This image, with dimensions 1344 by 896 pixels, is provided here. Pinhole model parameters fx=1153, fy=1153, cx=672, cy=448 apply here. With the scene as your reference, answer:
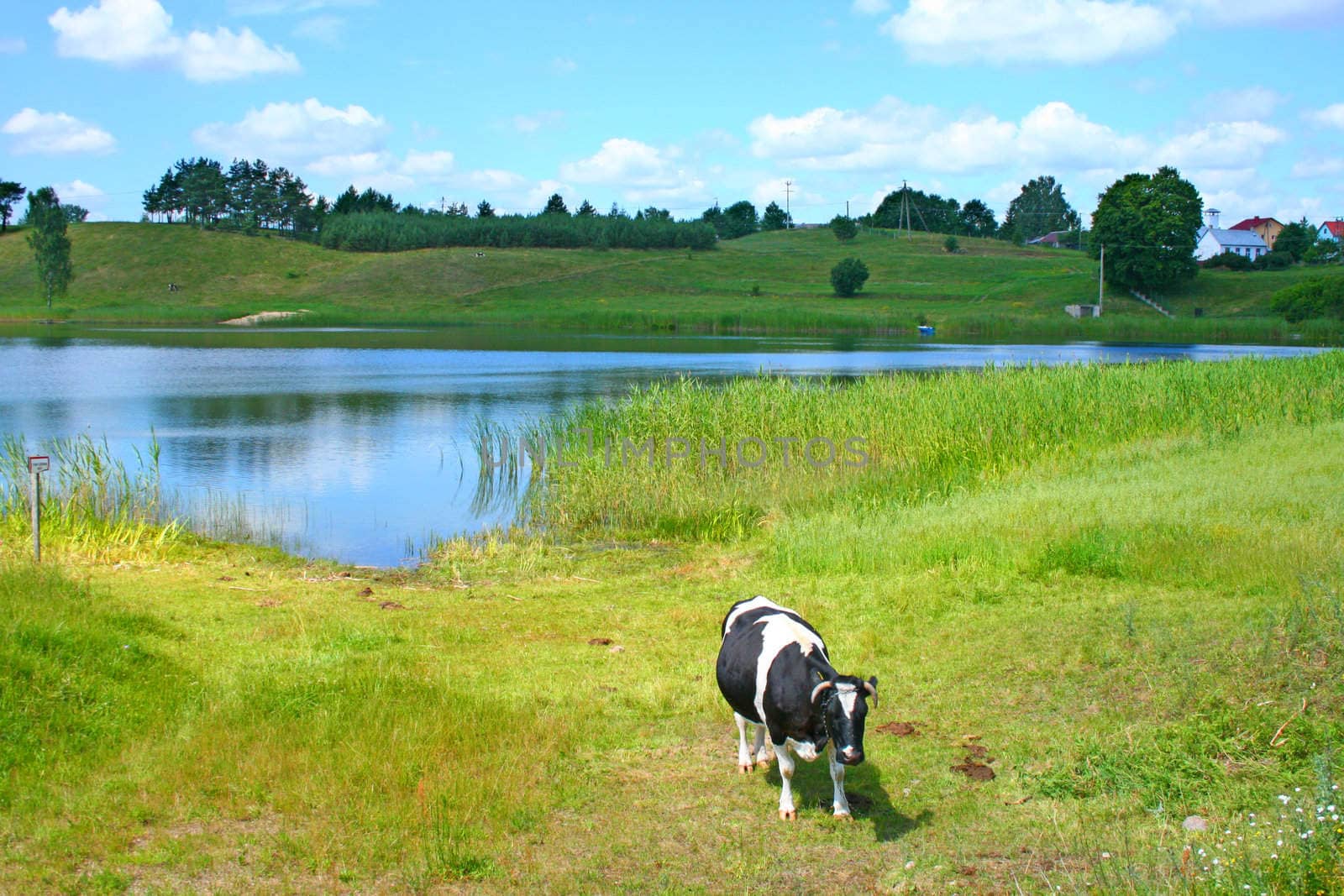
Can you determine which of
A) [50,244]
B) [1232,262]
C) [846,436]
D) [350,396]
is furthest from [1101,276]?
[50,244]

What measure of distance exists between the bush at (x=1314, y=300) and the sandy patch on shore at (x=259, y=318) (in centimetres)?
7180

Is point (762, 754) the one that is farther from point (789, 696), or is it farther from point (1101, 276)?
point (1101, 276)

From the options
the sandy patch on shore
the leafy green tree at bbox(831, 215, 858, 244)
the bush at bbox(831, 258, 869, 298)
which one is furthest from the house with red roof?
the sandy patch on shore

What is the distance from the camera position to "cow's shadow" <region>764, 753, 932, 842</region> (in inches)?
232

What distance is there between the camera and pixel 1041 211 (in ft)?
615

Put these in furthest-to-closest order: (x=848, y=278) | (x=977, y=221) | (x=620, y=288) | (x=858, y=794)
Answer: (x=977, y=221)
(x=620, y=288)
(x=848, y=278)
(x=858, y=794)

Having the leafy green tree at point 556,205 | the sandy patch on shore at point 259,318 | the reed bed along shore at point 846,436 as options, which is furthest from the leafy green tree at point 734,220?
the reed bed along shore at point 846,436

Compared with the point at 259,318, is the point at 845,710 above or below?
below

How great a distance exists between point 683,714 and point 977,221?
16790 centimetres

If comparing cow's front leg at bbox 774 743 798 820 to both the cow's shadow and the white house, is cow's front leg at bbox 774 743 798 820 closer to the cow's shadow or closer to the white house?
the cow's shadow

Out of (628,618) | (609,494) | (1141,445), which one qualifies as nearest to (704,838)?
(628,618)

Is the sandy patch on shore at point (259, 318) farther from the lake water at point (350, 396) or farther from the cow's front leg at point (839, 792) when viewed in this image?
the cow's front leg at point (839, 792)

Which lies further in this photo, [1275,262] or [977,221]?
[977,221]

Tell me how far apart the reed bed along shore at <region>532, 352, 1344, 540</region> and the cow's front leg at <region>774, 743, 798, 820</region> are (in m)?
9.57
